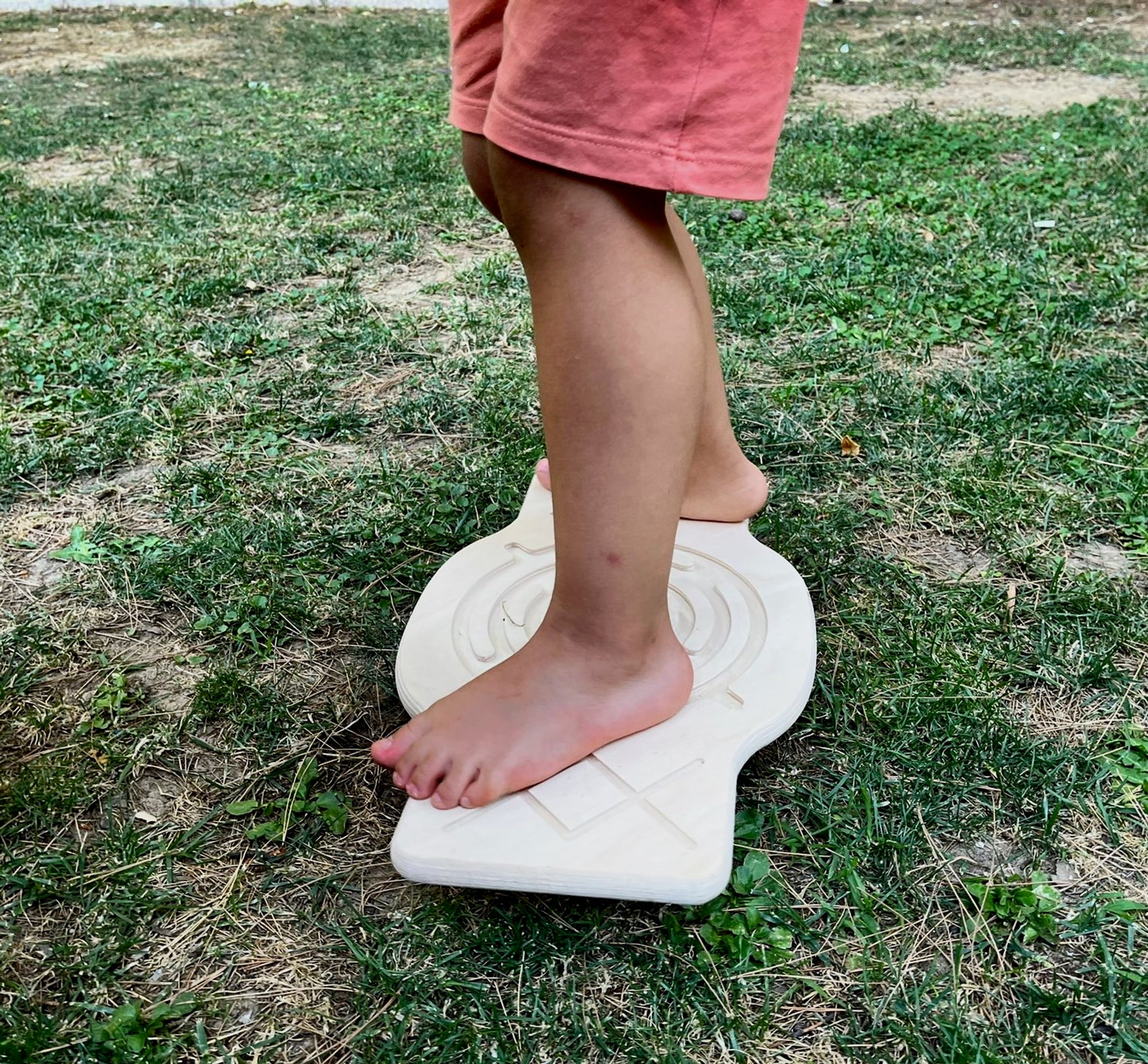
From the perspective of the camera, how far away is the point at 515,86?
858 millimetres

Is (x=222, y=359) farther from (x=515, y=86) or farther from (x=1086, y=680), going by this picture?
(x=1086, y=680)

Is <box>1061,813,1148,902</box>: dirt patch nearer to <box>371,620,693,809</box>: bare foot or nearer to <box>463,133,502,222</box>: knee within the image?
<box>371,620,693,809</box>: bare foot

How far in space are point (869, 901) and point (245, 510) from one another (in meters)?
1.15

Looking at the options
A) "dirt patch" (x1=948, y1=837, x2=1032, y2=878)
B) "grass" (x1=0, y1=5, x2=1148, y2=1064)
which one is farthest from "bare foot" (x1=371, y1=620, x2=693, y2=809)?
"dirt patch" (x1=948, y1=837, x2=1032, y2=878)

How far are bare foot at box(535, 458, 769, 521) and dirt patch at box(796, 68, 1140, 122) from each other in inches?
115

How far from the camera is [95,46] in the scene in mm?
6121

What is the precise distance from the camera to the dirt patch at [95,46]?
555 centimetres

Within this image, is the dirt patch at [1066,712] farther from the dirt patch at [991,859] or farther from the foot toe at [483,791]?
the foot toe at [483,791]

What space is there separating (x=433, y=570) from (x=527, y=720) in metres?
0.52

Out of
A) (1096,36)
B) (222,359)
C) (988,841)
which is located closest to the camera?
(988,841)

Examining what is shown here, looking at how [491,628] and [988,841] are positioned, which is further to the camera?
[491,628]

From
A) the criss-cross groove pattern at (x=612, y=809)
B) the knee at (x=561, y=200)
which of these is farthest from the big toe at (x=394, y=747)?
the knee at (x=561, y=200)

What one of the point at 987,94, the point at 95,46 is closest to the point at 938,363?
the point at 987,94

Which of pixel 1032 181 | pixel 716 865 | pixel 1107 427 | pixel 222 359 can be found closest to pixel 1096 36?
pixel 1032 181
